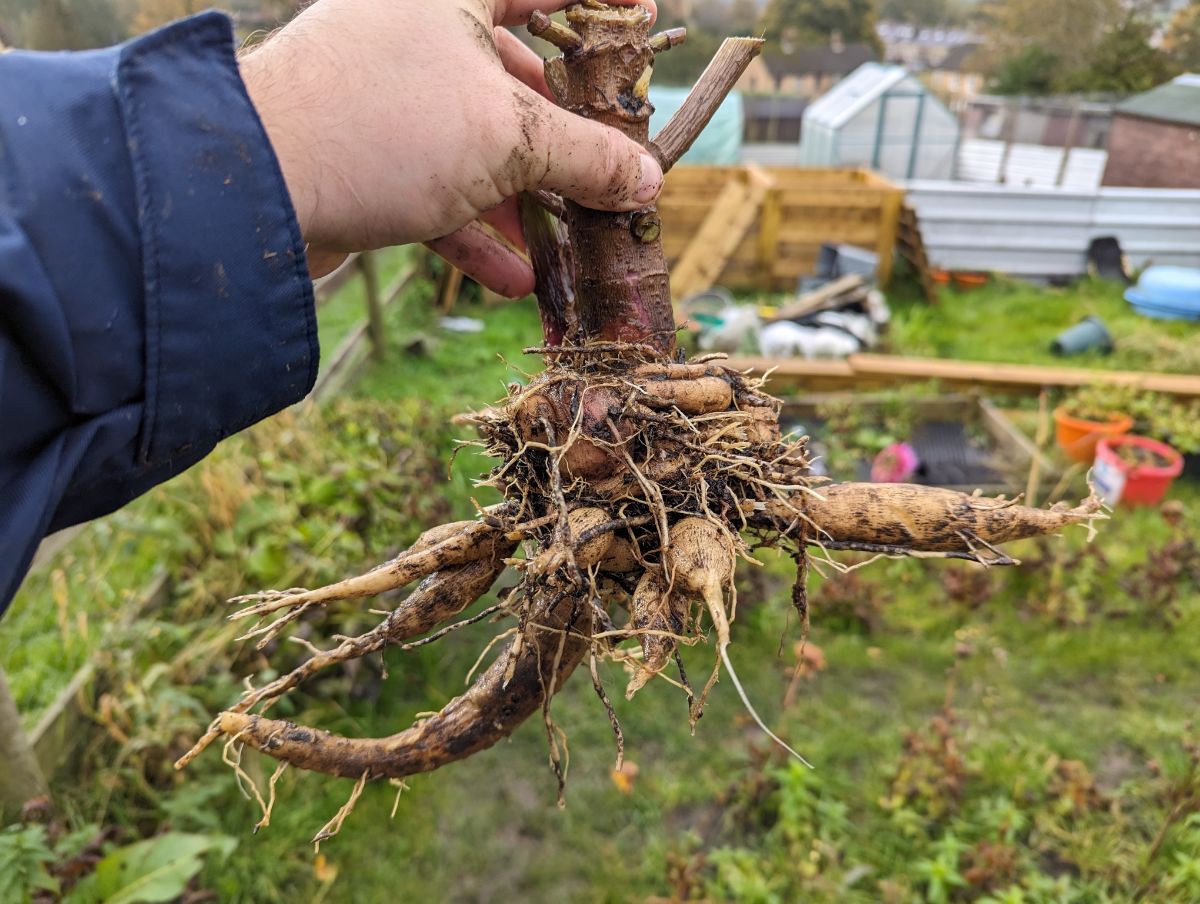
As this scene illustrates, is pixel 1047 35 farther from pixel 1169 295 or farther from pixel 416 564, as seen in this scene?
pixel 416 564

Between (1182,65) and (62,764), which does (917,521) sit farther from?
(1182,65)

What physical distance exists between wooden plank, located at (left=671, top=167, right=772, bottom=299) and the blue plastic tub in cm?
398

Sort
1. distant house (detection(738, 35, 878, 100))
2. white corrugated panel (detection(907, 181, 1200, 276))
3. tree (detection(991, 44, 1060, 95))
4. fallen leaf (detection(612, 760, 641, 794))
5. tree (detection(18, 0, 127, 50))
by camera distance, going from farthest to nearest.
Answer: distant house (detection(738, 35, 878, 100)) < white corrugated panel (detection(907, 181, 1200, 276)) < tree (detection(991, 44, 1060, 95)) < fallen leaf (detection(612, 760, 641, 794)) < tree (detection(18, 0, 127, 50))

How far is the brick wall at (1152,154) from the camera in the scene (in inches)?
313

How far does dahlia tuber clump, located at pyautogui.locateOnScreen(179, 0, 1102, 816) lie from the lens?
4.37 feet

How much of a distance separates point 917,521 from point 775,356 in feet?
18.1

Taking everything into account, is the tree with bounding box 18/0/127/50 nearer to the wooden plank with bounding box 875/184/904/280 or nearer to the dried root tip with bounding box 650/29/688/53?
the dried root tip with bounding box 650/29/688/53

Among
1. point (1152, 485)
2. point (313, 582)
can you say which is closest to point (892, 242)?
point (1152, 485)

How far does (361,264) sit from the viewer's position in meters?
6.27

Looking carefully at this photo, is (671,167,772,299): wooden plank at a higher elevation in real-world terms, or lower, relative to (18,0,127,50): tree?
lower

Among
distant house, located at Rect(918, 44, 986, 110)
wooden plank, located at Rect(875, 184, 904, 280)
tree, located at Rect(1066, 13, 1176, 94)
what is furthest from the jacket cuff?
distant house, located at Rect(918, 44, 986, 110)

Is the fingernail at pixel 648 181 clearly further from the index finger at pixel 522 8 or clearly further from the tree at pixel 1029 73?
the tree at pixel 1029 73

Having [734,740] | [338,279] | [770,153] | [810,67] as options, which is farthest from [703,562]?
[770,153]

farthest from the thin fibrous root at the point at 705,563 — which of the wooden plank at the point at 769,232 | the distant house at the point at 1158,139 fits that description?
the wooden plank at the point at 769,232
